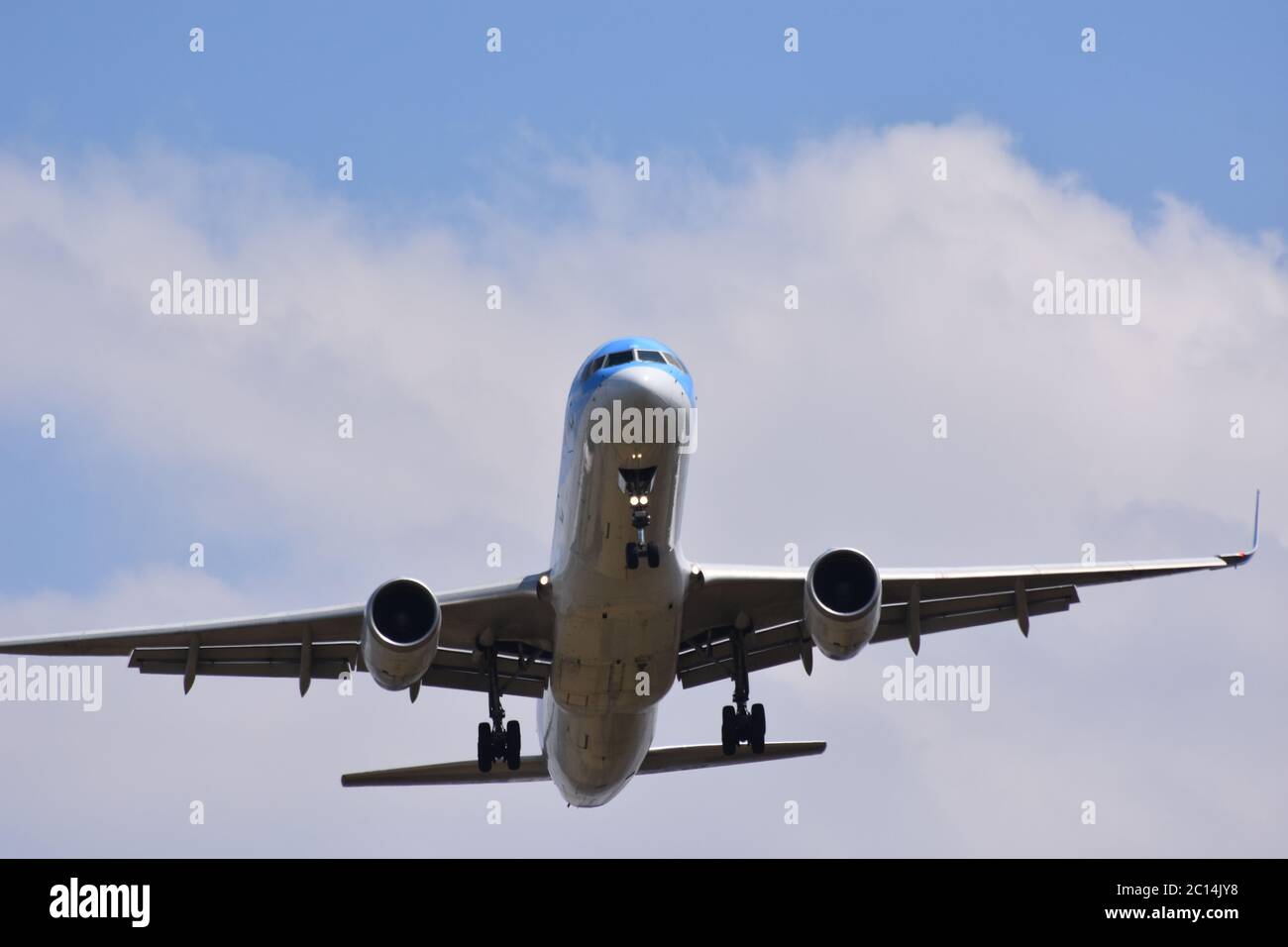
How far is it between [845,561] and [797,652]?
17.0 ft

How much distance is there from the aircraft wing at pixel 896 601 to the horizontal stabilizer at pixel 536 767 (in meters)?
1.31

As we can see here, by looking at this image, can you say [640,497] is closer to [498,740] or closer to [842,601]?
[842,601]

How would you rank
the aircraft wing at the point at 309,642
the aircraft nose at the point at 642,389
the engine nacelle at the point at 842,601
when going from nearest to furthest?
1. the aircraft nose at the point at 642,389
2. the engine nacelle at the point at 842,601
3. the aircraft wing at the point at 309,642

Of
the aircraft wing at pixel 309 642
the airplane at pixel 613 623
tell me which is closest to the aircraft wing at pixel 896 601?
the airplane at pixel 613 623

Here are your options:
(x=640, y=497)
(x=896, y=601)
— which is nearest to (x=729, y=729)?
(x=896, y=601)

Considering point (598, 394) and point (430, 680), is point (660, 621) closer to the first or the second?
point (598, 394)

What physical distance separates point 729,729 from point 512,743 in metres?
3.52

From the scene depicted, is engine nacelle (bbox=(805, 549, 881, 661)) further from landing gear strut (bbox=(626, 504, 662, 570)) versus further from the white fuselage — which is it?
landing gear strut (bbox=(626, 504, 662, 570))

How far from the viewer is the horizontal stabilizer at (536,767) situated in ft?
103

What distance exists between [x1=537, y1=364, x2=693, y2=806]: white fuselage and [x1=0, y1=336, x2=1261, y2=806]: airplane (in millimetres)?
29

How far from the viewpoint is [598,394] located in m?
25.3

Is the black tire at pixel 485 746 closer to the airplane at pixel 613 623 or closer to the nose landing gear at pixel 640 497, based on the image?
the airplane at pixel 613 623

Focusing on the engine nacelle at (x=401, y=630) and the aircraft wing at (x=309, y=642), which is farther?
the aircraft wing at (x=309, y=642)
